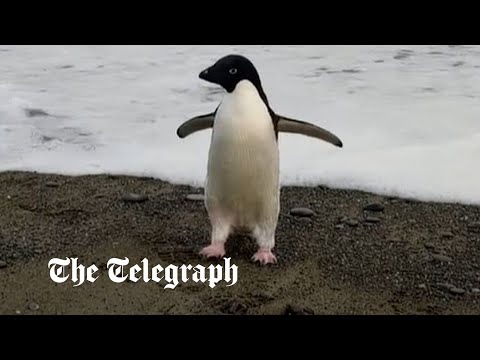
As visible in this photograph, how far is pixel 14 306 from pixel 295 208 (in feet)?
3.87

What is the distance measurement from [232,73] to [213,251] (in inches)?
23.2

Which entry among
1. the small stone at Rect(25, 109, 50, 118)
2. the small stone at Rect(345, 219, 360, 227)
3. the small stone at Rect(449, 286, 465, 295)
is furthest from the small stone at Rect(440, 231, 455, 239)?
the small stone at Rect(25, 109, 50, 118)

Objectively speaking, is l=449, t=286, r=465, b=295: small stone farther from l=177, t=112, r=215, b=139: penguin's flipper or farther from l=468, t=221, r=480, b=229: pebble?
Result: l=177, t=112, r=215, b=139: penguin's flipper

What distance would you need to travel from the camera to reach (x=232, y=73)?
2488 millimetres

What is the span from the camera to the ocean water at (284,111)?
11.4 ft

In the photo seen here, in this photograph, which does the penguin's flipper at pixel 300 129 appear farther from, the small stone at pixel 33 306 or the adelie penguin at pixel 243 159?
the small stone at pixel 33 306

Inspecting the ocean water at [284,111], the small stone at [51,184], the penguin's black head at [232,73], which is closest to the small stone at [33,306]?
the penguin's black head at [232,73]

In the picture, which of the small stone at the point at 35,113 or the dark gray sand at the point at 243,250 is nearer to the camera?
the dark gray sand at the point at 243,250

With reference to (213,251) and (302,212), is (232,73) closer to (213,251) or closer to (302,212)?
(213,251)

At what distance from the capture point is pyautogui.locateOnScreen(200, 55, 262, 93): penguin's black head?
8.17ft

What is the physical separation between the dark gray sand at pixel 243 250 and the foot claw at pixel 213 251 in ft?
0.10

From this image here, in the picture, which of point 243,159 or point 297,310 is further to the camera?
point 243,159

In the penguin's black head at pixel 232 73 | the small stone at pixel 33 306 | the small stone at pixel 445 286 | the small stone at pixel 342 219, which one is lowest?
the small stone at pixel 33 306

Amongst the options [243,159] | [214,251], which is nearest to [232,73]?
[243,159]
